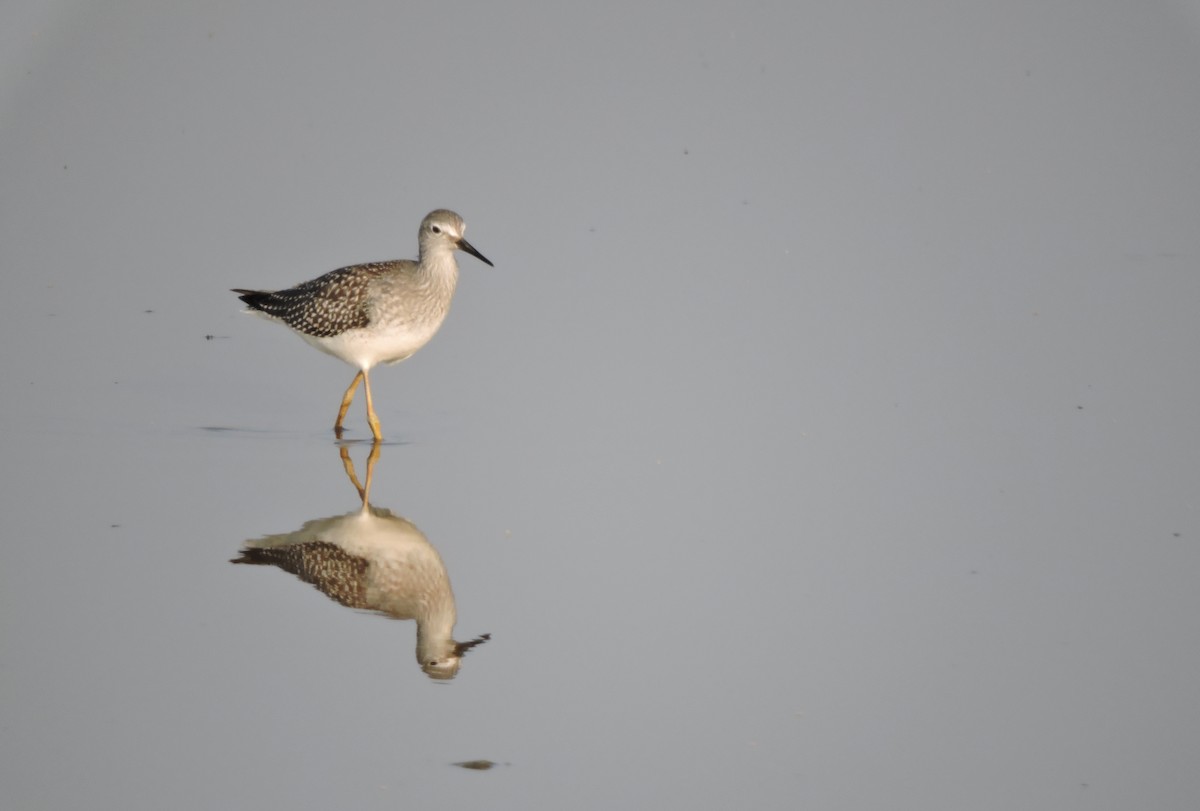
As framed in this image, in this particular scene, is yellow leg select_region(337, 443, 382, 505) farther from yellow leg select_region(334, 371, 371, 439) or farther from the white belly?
the white belly

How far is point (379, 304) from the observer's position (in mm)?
10633

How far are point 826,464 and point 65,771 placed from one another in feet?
17.7

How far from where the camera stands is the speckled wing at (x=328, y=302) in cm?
1069

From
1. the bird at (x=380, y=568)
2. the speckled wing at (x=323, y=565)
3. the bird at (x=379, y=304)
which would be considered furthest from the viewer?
the bird at (x=379, y=304)

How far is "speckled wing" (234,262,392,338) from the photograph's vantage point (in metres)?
10.7

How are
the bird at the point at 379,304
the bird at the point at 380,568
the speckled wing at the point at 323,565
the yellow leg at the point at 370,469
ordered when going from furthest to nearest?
the bird at the point at 379,304
the yellow leg at the point at 370,469
the speckled wing at the point at 323,565
the bird at the point at 380,568

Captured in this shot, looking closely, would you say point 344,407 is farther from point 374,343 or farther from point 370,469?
point 370,469

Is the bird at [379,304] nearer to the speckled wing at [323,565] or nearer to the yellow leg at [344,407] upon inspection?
the yellow leg at [344,407]

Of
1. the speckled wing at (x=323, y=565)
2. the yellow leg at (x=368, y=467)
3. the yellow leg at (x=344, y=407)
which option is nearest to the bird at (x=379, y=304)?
the yellow leg at (x=344, y=407)

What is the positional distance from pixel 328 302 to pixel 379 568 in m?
3.55

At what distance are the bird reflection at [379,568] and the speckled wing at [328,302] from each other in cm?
246

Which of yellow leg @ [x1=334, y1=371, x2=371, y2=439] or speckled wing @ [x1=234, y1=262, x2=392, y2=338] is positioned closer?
yellow leg @ [x1=334, y1=371, x2=371, y2=439]

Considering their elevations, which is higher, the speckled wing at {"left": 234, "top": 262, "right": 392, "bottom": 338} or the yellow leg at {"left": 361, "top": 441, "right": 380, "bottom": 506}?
the speckled wing at {"left": 234, "top": 262, "right": 392, "bottom": 338}

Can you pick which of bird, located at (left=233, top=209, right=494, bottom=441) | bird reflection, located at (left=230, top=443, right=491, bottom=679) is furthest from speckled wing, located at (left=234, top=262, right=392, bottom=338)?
bird reflection, located at (left=230, top=443, right=491, bottom=679)
